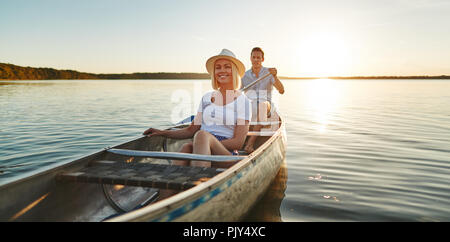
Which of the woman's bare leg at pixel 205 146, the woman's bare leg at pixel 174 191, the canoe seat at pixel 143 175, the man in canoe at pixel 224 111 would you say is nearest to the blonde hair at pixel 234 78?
the man in canoe at pixel 224 111

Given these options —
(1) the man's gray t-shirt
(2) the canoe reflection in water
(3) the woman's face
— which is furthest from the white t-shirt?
(1) the man's gray t-shirt

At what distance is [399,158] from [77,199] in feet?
22.6

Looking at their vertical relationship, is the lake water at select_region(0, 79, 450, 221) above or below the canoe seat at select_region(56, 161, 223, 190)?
below

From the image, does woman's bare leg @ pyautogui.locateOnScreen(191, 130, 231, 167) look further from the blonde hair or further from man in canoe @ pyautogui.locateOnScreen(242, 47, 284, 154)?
man in canoe @ pyautogui.locateOnScreen(242, 47, 284, 154)

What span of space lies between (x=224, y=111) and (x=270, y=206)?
5.52 feet

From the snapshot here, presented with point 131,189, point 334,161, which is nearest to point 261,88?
point 334,161

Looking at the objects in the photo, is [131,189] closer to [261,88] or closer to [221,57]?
[221,57]

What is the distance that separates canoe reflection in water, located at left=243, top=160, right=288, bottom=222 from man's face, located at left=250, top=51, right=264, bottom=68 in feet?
10.4

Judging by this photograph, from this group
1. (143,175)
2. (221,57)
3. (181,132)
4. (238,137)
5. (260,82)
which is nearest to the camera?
(143,175)

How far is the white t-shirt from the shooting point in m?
4.08

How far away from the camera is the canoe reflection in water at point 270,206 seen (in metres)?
4.23

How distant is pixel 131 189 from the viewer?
14.7 feet

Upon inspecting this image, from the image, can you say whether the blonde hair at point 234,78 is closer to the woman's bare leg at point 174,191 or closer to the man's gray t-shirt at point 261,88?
the woman's bare leg at point 174,191
